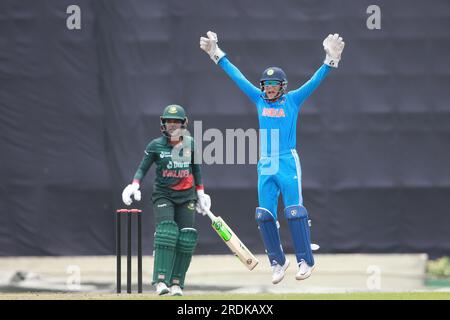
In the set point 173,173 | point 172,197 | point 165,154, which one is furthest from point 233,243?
point 165,154

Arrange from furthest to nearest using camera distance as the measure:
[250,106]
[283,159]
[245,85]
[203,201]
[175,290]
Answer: [250,106] < [203,201] < [175,290] < [245,85] < [283,159]

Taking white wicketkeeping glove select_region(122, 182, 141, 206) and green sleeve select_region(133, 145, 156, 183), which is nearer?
white wicketkeeping glove select_region(122, 182, 141, 206)

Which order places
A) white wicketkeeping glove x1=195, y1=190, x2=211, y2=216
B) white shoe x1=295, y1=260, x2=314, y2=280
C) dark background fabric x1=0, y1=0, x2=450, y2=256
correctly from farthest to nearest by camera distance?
dark background fabric x1=0, y1=0, x2=450, y2=256 < white wicketkeeping glove x1=195, y1=190, x2=211, y2=216 < white shoe x1=295, y1=260, x2=314, y2=280

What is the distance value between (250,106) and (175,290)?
2.95 metres

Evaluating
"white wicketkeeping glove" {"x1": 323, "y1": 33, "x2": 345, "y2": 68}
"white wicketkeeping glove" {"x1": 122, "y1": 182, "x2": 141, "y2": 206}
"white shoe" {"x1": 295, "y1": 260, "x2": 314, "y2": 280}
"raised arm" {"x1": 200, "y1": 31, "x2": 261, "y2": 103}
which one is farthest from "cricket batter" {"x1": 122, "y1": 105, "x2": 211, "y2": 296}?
"white wicketkeeping glove" {"x1": 323, "y1": 33, "x2": 345, "y2": 68}

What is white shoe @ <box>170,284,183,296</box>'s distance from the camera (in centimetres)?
811

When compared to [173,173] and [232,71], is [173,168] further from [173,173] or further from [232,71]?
[232,71]

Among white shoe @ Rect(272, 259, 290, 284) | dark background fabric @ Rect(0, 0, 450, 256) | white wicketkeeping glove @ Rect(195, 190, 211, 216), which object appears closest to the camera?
white shoe @ Rect(272, 259, 290, 284)

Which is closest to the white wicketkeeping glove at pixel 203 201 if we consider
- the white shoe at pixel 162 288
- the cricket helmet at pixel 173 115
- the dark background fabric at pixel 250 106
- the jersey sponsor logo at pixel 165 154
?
the jersey sponsor logo at pixel 165 154

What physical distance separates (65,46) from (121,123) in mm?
966

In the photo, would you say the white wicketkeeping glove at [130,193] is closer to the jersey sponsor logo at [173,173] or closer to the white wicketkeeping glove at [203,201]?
A: the jersey sponsor logo at [173,173]

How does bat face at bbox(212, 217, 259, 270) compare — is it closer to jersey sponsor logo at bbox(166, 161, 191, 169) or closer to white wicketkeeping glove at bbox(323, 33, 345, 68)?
jersey sponsor logo at bbox(166, 161, 191, 169)

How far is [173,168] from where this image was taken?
807cm

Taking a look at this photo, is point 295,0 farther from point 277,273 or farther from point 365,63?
point 277,273
